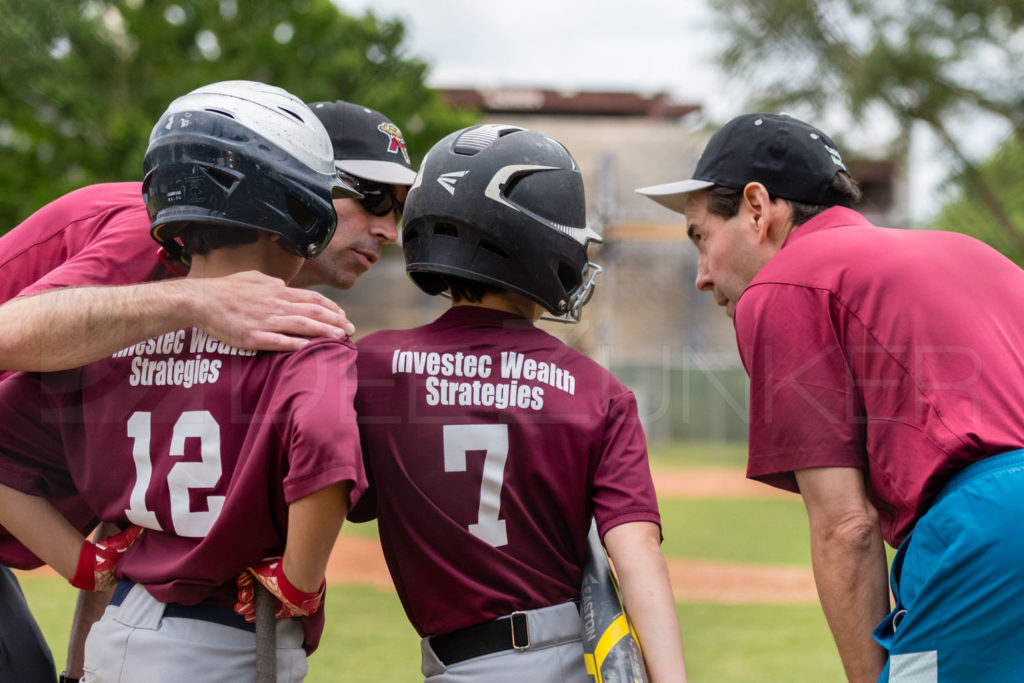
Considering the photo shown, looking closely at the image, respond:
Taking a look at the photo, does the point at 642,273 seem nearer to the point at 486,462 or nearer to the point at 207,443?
the point at 486,462

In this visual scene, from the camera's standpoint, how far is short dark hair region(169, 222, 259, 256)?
7.29 ft

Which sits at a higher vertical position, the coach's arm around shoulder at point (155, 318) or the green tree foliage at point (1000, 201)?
the green tree foliage at point (1000, 201)

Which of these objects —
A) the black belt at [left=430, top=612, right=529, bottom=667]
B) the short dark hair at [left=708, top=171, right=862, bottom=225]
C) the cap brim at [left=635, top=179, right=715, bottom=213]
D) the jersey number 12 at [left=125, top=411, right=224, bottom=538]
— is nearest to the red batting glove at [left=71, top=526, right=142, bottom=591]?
the jersey number 12 at [left=125, top=411, right=224, bottom=538]

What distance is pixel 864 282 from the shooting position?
2.38 metres

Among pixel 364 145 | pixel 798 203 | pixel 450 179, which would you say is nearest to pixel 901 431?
pixel 798 203

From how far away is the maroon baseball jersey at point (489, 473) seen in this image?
2.24m

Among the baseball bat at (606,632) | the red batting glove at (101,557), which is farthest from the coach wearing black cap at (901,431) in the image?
the red batting glove at (101,557)

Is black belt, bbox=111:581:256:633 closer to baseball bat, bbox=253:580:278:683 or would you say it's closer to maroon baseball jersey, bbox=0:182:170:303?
baseball bat, bbox=253:580:278:683

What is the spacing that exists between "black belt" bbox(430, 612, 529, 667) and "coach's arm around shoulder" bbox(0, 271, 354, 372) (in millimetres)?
764

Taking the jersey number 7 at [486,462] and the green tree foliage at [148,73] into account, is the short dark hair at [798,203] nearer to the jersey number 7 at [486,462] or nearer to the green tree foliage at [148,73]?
the jersey number 7 at [486,462]

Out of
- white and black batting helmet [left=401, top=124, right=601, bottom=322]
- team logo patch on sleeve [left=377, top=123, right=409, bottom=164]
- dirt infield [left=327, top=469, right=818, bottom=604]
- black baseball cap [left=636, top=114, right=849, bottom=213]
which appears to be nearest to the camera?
white and black batting helmet [left=401, top=124, right=601, bottom=322]

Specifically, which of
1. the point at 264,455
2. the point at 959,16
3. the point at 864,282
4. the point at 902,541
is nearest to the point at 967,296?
the point at 864,282

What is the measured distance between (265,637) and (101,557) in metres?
0.47

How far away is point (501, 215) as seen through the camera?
7.97ft
